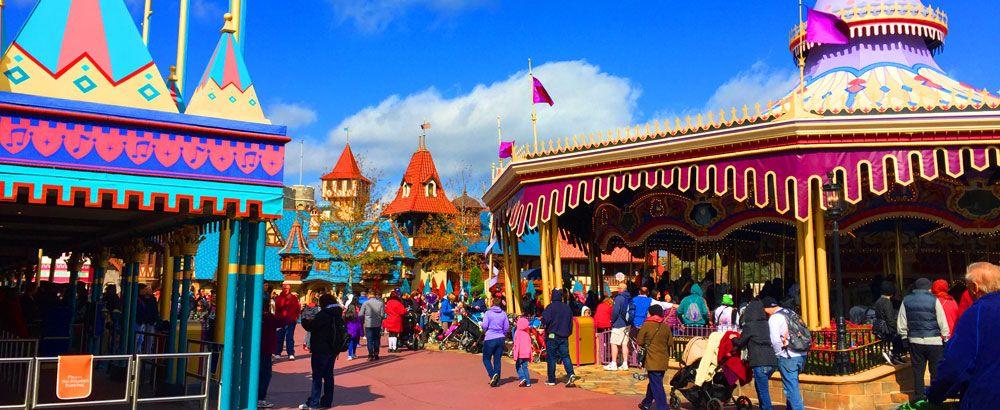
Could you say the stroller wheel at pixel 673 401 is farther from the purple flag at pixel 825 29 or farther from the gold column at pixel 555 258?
the purple flag at pixel 825 29

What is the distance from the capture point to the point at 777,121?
14242mm

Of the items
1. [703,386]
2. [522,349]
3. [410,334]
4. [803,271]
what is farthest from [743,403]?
[410,334]

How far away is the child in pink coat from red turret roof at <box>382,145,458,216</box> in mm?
45863

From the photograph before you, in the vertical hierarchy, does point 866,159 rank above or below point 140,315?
above

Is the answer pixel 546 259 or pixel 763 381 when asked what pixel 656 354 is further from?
pixel 546 259

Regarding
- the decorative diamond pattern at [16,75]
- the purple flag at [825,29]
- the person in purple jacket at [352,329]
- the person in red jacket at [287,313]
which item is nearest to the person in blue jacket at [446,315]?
the person in purple jacket at [352,329]

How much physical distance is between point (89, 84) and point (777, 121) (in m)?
11.3

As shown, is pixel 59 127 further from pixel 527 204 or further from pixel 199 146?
pixel 527 204

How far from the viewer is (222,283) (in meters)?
9.69

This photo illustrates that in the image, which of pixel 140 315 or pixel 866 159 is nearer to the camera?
pixel 866 159

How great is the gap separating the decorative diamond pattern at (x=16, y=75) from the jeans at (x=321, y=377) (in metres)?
5.16

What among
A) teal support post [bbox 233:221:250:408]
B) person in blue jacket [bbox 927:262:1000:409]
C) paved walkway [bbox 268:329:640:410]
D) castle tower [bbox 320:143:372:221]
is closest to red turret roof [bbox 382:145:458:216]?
castle tower [bbox 320:143:372:221]

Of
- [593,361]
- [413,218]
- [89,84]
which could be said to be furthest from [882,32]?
[413,218]

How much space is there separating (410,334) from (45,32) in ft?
47.0
